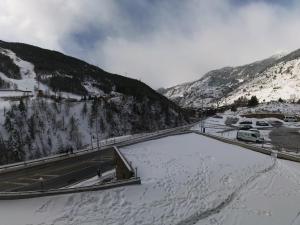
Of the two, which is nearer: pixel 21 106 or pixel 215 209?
pixel 215 209

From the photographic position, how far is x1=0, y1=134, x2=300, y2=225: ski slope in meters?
15.8

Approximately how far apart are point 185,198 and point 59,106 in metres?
63.5

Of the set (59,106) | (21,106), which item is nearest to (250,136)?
(21,106)

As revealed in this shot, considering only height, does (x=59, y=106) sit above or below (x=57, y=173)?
above

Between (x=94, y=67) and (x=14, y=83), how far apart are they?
63069 mm

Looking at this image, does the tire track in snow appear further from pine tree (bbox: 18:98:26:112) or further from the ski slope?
pine tree (bbox: 18:98:26:112)

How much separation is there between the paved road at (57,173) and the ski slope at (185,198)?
5.91 meters

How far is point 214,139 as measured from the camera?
3944 cm

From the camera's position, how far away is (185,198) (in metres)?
18.9

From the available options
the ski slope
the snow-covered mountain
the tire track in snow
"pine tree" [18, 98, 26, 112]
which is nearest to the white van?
the ski slope

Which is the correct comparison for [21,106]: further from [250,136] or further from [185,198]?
[185,198]

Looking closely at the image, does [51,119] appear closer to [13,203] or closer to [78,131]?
[78,131]

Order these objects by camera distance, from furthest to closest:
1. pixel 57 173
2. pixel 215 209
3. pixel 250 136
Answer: pixel 250 136 → pixel 57 173 → pixel 215 209

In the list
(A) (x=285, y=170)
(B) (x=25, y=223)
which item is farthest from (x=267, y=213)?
(B) (x=25, y=223)
